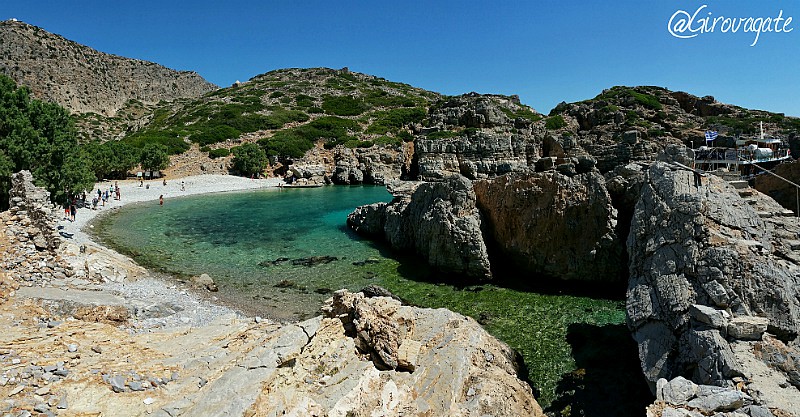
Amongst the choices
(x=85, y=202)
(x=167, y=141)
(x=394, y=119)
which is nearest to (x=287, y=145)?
(x=167, y=141)

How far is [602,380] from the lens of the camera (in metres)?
10.3

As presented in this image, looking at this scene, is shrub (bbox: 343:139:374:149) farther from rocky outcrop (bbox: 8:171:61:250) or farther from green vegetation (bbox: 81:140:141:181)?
rocky outcrop (bbox: 8:171:61:250)

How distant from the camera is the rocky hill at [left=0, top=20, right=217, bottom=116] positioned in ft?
297

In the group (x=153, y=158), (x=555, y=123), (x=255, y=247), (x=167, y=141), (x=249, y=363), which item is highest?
(x=555, y=123)

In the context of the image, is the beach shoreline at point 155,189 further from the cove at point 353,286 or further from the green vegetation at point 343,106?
the green vegetation at point 343,106

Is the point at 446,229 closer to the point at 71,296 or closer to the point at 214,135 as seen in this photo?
the point at 71,296

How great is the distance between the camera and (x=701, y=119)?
59.7 metres

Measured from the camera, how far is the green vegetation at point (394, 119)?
8362 cm

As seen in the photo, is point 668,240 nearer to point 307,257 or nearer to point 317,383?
point 317,383

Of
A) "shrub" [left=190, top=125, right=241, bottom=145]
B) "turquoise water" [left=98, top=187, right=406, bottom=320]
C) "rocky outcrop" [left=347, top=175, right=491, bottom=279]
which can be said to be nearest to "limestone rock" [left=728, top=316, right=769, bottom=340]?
"rocky outcrop" [left=347, top=175, right=491, bottom=279]

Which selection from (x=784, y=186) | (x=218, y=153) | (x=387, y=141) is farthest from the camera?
(x=387, y=141)

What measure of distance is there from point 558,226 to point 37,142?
30818 mm

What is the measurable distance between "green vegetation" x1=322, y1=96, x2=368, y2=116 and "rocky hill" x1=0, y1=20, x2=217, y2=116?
58.2m

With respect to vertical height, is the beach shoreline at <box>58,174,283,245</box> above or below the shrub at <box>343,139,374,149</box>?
below
